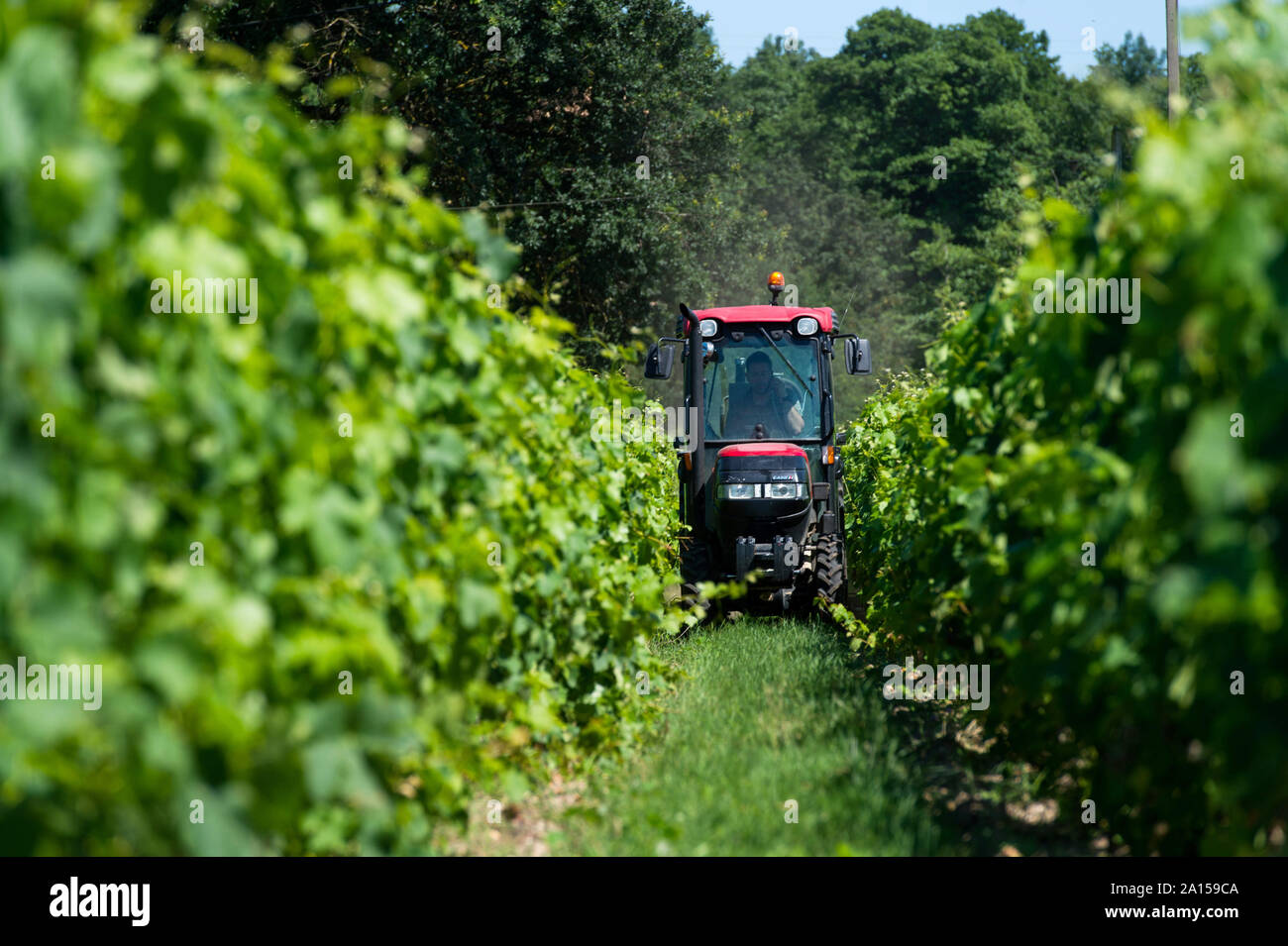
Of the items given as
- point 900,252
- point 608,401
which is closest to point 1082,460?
point 608,401

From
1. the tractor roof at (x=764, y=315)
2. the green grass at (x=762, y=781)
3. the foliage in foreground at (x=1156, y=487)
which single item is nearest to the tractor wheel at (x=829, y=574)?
the tractor roof at (x=764, y=315)

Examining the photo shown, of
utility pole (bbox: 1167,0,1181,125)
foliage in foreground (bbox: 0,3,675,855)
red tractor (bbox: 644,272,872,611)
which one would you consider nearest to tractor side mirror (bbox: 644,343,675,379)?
red tractor (bbox: 644,272,872,611)

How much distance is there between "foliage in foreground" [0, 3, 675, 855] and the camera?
198 cm

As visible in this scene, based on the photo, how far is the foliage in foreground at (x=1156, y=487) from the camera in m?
2.25

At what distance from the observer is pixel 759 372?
1005 cm

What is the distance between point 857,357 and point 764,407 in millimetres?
893

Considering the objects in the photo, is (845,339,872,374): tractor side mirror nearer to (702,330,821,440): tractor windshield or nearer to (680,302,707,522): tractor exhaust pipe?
(702,330,821,440): tractor windshield

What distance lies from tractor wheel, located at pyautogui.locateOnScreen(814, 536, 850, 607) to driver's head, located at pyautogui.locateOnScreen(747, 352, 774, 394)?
1412 mm

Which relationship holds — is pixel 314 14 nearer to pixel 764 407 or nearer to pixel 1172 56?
pixel 1172 56

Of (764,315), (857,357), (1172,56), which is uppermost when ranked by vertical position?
(1172,56)

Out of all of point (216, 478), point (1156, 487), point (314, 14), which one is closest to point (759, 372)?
point (1156, 487)

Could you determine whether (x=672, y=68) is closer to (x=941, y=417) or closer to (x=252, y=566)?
(x=941, y=417)

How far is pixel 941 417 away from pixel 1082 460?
205 centimetres
